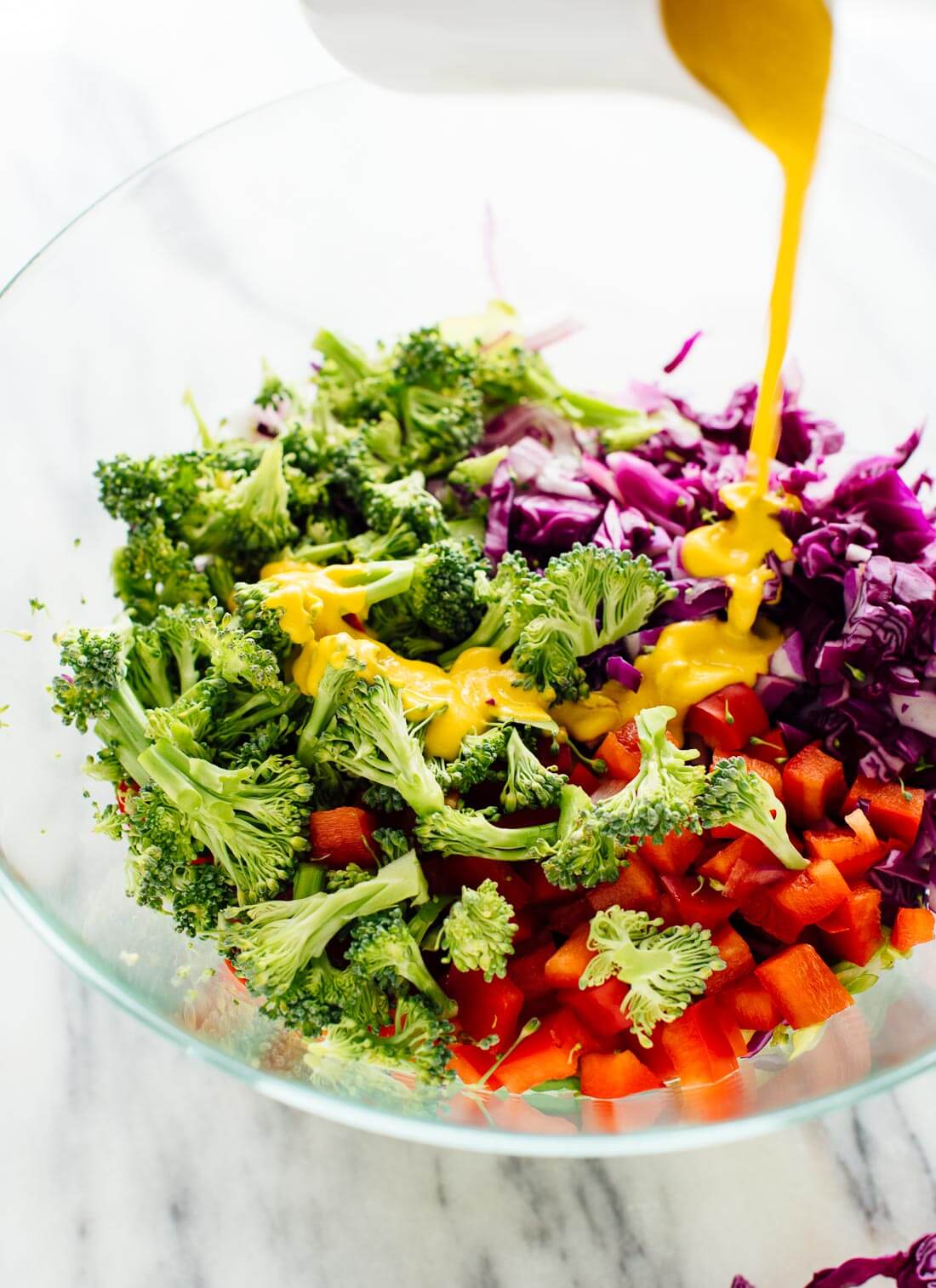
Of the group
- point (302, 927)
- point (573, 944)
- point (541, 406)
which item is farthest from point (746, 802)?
point (541, 406)

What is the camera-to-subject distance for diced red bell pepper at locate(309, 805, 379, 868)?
2434 millimetres

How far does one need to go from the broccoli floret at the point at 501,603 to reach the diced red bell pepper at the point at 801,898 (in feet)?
2.37

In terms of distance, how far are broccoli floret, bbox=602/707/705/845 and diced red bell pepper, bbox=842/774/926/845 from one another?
39 centimetres

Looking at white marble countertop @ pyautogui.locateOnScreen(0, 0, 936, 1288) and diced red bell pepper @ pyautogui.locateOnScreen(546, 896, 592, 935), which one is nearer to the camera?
diced red bell pepper @ pyautogui.locateOnScreen(546, 896, 592, 935)

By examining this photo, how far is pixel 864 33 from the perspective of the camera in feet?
13.2

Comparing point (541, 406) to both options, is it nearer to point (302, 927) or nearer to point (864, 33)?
point (302, 927)

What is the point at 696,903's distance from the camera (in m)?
2.42

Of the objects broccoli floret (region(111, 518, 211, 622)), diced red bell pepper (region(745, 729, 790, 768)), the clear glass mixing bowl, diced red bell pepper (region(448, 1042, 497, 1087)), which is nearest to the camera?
diced red bell pepper (region(448, 1042, 497, 1087))

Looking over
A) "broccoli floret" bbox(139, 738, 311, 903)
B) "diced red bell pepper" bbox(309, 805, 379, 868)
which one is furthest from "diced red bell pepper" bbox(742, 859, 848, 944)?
"broccoli floret" bbox(139, 738, 311, 903)

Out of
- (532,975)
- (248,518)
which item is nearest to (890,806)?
(532,975)

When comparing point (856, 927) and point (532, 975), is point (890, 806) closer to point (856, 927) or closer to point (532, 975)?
point (856, 927)

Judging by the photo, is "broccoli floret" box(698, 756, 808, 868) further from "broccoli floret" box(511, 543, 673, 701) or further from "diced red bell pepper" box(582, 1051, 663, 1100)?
"diced red bell pepper" box(582, 1051, 663, 1100)

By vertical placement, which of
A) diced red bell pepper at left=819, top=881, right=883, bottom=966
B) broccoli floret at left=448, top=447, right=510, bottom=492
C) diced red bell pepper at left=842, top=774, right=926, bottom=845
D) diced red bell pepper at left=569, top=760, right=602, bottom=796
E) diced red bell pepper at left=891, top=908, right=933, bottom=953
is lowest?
diced red bell pepper at left=891, top=908, right=933, bottom=953

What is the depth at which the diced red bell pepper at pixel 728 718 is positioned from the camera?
8.42 feet
